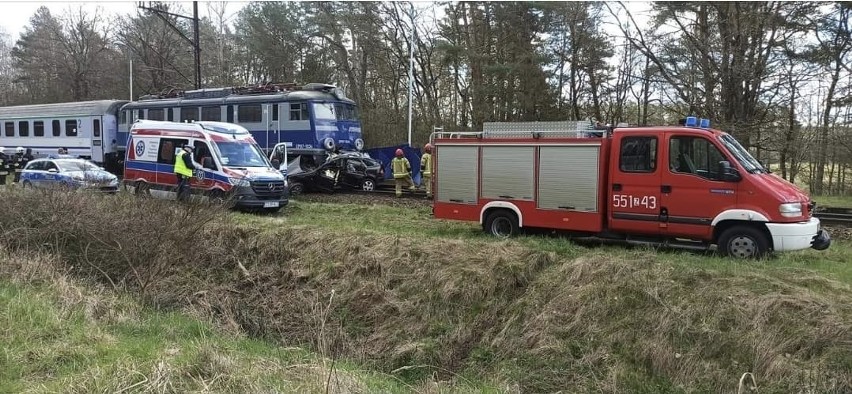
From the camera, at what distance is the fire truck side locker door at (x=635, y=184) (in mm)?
9094

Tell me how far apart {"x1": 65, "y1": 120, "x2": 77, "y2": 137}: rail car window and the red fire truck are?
78.1 feet

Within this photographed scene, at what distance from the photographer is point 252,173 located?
14469 mm

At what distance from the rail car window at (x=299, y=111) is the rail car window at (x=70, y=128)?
13.6 meters

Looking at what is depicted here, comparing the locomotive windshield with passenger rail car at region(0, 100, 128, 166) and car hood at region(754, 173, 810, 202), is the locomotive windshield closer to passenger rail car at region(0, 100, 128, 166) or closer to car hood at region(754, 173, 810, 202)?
passenger rail car at region(0, 100, 128, 166)

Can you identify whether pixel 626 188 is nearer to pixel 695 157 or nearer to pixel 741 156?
pixel 695 157

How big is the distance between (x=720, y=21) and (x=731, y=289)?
18834 mm

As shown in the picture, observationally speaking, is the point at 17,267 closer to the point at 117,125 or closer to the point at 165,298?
the point at 165,298

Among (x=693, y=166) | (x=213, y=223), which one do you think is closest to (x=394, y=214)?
(x=213, y=223)

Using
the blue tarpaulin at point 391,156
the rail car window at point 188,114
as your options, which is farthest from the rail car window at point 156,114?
the blue tarpaulin at point 391,156

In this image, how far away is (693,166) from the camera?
884 cm

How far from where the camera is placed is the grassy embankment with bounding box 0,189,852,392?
6711 millimetres

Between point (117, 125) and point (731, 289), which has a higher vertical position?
point (117, 125)

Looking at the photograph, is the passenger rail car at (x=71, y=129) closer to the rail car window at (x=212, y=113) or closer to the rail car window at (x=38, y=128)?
the rail car window at (x=38, y=128)

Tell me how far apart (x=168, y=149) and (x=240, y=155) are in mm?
1992
